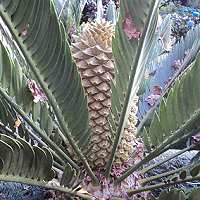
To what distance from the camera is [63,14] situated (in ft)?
6.23

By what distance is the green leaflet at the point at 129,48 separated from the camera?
3.13 ft

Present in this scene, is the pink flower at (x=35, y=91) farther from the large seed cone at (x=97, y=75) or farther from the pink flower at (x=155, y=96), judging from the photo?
the pink flower at (x=155, y=96)

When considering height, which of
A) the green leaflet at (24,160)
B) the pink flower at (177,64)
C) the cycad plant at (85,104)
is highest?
the pink flower at (177,64)

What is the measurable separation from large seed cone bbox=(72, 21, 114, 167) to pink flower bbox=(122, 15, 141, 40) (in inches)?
9.4

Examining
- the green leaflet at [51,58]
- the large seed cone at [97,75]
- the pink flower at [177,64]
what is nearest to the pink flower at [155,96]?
the pink flower at [177,64]

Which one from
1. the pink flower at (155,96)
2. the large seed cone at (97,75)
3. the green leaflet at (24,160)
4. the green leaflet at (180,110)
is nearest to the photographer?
the green leaflet at (24,160)

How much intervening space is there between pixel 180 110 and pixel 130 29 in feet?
0.75

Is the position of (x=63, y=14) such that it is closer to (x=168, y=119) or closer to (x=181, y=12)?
(x=168, y=119)

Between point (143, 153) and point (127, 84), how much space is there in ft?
1.20

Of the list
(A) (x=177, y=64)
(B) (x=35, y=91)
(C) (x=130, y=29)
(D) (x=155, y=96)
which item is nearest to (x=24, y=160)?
(B) (x=35, y=91)

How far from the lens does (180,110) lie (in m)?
1.08

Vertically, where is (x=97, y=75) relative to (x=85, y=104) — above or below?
above

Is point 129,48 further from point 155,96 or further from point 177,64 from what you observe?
point 177,64

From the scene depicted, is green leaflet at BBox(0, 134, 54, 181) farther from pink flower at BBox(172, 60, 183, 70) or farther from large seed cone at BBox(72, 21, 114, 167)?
pink flower at BBox(172, 60, 183, 70)
